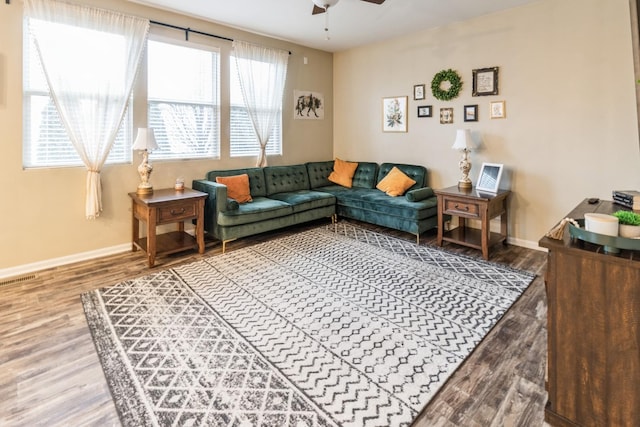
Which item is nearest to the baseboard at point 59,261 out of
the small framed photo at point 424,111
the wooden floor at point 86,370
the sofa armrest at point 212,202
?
the wooden floor at point 86,370

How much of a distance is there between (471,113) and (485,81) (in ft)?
1.31

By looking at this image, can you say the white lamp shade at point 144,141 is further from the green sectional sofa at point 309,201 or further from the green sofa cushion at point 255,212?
the green sofa cushion at point 255,212

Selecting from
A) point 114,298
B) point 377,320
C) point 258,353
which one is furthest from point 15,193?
point 377,320

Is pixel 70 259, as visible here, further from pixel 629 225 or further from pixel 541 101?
pixel 541 101

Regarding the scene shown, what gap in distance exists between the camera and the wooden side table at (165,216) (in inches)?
142

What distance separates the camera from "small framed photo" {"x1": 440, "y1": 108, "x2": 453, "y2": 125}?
4.70m

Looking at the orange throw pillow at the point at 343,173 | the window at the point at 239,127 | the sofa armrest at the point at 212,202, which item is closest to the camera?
the sofa armrest at the point at 212,202

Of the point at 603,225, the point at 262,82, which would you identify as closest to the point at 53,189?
the point at 262,82

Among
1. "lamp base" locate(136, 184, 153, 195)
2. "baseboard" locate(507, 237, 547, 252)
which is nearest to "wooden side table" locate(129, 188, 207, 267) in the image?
"lamp base" locate(136, 184, 153, 195)

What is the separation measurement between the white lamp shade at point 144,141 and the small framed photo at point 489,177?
12.5 ft

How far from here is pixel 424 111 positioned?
498 cm

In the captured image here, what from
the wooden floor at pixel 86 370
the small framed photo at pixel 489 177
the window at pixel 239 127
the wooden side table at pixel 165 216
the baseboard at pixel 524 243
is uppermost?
the window at pixel 239 127

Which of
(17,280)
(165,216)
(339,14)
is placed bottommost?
(17,280)

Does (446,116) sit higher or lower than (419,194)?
higher
